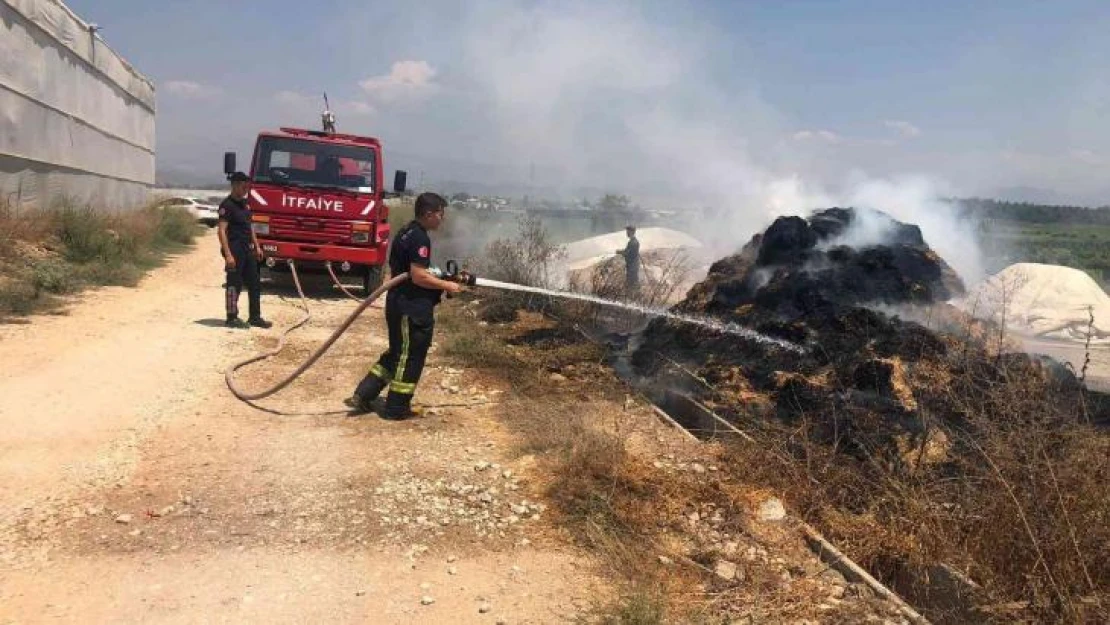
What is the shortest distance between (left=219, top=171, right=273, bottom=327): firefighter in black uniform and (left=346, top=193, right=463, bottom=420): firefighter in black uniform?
3414mm

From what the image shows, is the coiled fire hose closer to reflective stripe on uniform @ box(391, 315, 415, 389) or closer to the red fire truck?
reflective stripe on uniform @ box(391, 315, 415, 389)

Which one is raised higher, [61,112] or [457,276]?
[61,112]

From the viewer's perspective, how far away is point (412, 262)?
17.1 feet

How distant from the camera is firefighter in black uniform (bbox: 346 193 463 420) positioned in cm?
521

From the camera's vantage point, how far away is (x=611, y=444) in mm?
4461

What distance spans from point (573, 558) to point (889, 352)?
360 centimetres

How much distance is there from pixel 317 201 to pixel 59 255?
14.7 ft

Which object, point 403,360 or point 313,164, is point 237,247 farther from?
point 403,360

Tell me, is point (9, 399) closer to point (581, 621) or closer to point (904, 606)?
point (581, 621)

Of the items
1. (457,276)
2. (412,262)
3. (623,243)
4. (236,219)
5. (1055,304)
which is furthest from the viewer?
(623,243)

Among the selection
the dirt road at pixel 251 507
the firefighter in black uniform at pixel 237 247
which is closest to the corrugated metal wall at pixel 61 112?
the firefighter in black uniform at pixel 237 247

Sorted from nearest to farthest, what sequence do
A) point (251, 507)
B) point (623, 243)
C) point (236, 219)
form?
point (251, 507) < point (236, 219) < point (623, 243)

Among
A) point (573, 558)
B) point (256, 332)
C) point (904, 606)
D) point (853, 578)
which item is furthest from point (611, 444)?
point (256, 332)

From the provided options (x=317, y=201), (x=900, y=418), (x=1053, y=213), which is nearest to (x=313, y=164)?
(x=317, y=201)
